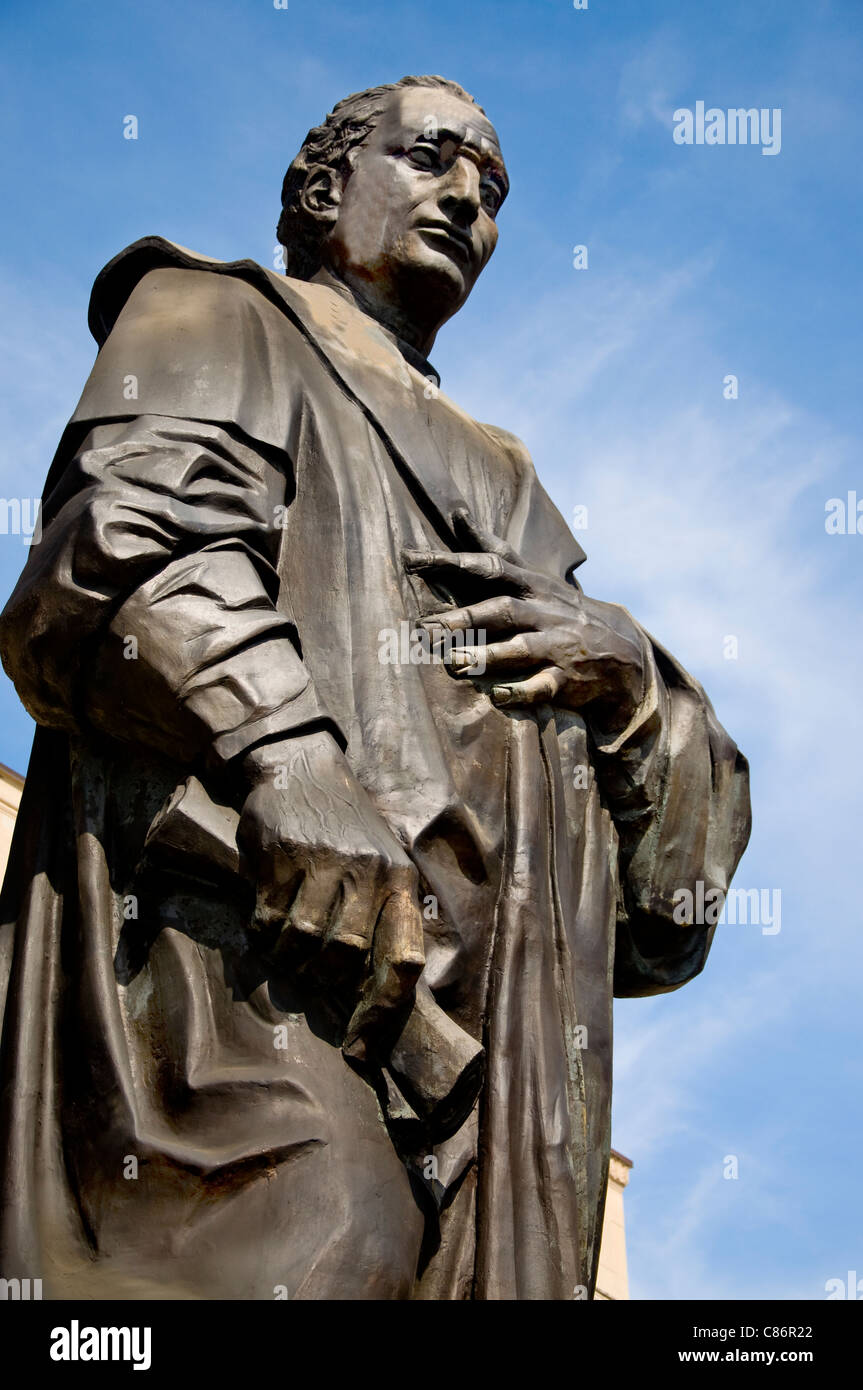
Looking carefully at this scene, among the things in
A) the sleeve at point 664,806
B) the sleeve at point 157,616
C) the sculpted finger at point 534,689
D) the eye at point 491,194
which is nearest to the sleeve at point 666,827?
the sleeve at point 664,806

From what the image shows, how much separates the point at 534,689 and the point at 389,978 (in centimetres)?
134

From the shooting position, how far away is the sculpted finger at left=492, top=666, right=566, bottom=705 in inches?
250

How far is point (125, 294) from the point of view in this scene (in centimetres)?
709

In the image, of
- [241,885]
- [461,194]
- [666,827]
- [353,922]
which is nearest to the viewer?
[353,922]

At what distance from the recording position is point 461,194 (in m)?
7.41

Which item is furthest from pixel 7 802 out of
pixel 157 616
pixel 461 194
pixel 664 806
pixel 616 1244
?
pixel 157 616

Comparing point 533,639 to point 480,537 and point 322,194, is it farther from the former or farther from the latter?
point 322,194

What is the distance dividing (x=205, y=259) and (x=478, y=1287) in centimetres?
342

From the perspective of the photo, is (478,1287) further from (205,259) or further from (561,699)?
(205,259)

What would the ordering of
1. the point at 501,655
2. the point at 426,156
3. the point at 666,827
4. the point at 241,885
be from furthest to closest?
1. the point at 426,156
2. the point at 666,827
3. the point at 501,655
4. the point at 241,885

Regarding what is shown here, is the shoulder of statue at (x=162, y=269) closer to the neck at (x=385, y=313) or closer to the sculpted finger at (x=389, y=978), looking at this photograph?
the neck at (x=385, y=313)
